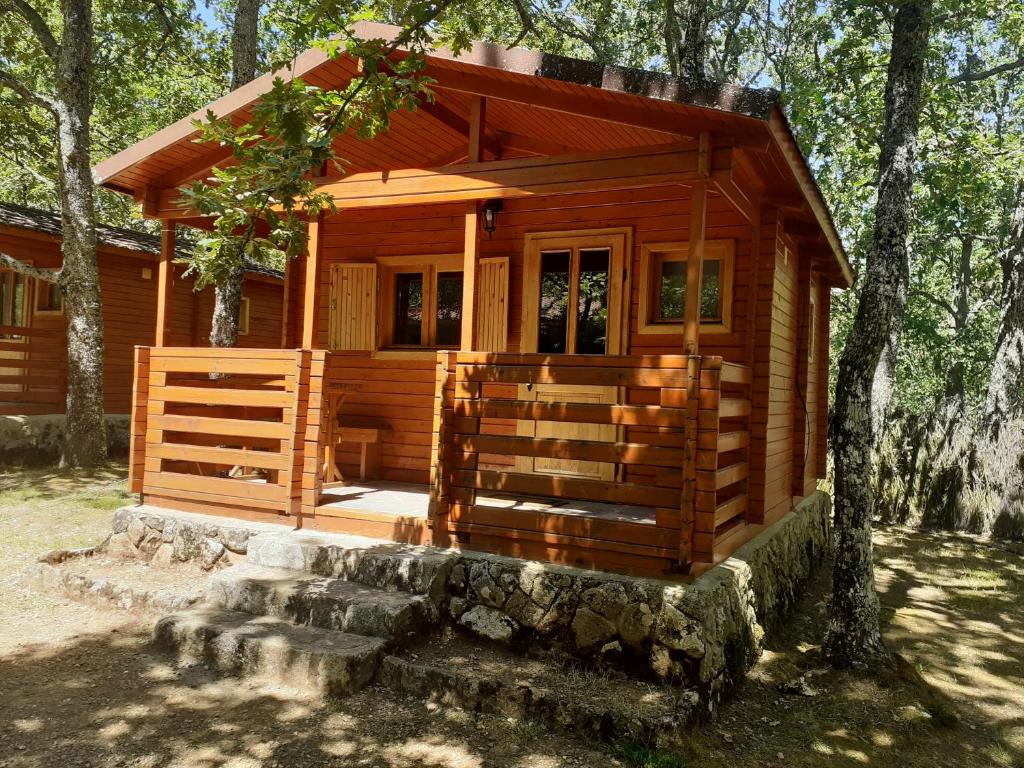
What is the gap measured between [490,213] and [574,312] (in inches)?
49.8

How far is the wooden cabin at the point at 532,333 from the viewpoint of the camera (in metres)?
4.91

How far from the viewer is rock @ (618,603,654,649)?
4.61 m

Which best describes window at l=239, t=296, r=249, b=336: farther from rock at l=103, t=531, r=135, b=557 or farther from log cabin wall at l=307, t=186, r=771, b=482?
rock at l=103, t=531, r=135, b=557

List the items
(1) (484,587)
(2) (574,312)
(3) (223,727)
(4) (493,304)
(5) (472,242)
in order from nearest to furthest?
(3) (223,727), (1) (484,587), (5) (472,242), (2) (574,312), (4) (493,304)

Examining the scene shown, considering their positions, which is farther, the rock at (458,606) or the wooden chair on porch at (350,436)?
the wooden chair on porch at (350,436)

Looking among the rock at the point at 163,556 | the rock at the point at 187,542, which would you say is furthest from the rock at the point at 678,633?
the rock at the point at 163,556

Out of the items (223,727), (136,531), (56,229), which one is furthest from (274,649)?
(56,229)

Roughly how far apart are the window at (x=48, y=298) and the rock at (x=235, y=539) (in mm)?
9372

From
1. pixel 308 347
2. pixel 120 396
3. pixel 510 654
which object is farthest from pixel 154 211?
pixel 120 396

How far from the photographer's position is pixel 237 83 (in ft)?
37.2

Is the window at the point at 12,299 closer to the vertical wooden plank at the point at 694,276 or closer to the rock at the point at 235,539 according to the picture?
the rock at the point at 235,539

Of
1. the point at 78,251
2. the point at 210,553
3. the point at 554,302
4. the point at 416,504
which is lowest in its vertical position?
the point at 210,553

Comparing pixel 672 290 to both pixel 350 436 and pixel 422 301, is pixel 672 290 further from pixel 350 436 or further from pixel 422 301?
pixel 350 436

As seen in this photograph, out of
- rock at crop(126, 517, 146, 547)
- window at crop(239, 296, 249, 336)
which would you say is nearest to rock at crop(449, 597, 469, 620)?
rock at crop(126, 517, 146, 547)
